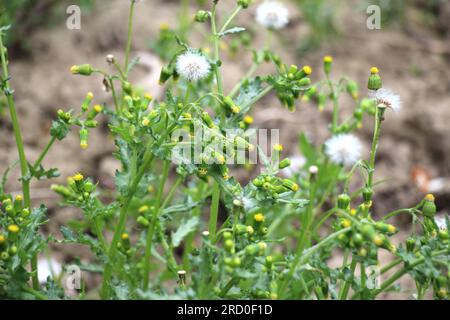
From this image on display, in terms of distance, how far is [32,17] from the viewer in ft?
11.4

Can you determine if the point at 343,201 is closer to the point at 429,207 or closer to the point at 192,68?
the point at 429,207

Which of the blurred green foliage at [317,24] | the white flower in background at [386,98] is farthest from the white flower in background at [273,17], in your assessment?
the blurred green foliage at [317,24]

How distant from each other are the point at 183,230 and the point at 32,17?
212 centimetres

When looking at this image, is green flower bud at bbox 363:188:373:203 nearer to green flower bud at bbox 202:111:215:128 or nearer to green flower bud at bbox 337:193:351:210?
green flower bud at bbox 337:193:351:210

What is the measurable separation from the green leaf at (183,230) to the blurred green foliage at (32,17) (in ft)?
6.42

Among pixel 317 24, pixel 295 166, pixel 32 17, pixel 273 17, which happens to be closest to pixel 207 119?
pixel 273 17

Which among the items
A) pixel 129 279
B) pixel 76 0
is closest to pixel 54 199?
pixel 129 279

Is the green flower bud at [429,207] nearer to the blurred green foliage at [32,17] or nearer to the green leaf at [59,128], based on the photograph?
the green leaf at [59,128]

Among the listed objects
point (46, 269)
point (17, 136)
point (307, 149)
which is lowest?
point (46, 269)

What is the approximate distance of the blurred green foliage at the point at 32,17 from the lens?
3.43m

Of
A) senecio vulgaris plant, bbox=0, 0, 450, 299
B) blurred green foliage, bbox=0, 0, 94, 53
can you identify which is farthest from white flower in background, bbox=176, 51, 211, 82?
blurred green foliage, bbox=0, 0, 94, 53

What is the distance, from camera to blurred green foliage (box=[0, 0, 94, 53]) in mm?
3430

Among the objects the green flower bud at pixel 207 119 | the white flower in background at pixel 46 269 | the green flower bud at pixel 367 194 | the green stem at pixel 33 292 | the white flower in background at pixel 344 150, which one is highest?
the green flower bud at pixel 207 119
